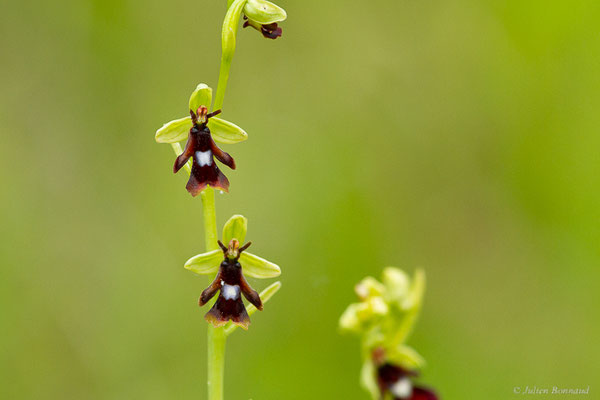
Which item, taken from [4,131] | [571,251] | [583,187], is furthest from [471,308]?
[4,131]

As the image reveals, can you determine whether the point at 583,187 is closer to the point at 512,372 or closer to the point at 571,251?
the point at 571,251

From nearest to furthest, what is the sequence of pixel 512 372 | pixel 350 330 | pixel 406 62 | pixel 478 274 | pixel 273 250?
pixel 350 330 → pixel 512 372 → pixel 273 250 → pixel 478 274 → pixel 406 62

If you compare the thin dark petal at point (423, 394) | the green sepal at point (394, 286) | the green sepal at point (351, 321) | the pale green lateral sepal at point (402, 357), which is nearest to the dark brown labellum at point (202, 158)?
the green sepal at point (351, 321)

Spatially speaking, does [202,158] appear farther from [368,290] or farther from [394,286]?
[394,286]

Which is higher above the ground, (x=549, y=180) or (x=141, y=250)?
(x=549, y=180)

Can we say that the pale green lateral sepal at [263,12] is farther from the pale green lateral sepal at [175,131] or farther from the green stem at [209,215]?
the green stem at [209,215]

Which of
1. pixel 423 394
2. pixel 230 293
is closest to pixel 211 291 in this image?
pixel 230 293

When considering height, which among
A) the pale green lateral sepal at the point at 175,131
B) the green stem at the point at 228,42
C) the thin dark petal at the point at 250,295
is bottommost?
the thin dark petal at the point at 250,295
